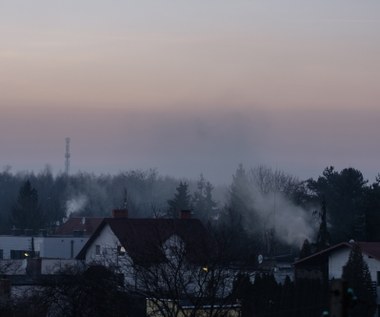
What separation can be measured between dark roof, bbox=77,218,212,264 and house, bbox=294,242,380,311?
651 centimetres

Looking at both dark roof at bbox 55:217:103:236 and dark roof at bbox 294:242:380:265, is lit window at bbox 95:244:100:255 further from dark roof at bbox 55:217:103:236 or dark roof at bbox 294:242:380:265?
dark roof at bbox 55:217:103:236

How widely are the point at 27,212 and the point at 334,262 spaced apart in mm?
51141

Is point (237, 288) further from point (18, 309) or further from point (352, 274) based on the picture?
point (352, 274)

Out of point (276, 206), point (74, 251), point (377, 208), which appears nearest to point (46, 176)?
point (276, 206)

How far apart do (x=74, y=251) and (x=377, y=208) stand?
68.8 ft

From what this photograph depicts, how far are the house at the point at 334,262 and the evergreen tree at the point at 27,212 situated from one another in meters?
46.6

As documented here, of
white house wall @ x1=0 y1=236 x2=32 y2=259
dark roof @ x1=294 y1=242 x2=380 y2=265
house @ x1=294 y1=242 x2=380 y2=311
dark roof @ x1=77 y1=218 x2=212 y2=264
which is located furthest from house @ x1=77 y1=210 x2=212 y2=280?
white house wall @ x1=0 y1=236 x2=32 y2=259

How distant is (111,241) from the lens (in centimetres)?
5991

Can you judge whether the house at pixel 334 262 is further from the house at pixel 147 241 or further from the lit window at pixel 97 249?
the lit window at pixel 97 249

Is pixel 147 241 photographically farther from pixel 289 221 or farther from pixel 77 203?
pixel 77 203

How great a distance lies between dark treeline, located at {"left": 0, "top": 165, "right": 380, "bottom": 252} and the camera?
74.5 m

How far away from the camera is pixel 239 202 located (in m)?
115

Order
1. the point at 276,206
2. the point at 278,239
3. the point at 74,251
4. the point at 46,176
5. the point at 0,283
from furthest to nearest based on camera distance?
the point at 46,176 < the point at 276,206 < the point at 278,239 < the point at 74,251 < the point at 0,283

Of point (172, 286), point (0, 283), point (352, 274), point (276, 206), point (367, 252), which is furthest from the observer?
point (276, 206)
